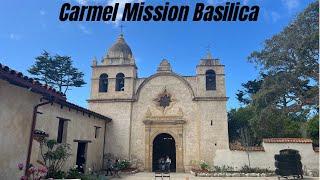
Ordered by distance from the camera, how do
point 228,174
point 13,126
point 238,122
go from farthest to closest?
1. point 238,122
2. point 228,174
3. point 13,126

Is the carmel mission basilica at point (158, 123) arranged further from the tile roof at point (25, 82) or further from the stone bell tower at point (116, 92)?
the tile roof at point (25, 82)

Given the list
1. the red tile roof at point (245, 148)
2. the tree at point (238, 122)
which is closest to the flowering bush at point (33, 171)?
the red tile roof at point (245, 148)

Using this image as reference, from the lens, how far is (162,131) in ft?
75.4

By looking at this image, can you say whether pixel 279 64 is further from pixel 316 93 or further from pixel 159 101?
pixel 159 101

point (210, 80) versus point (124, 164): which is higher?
point (210, 80)

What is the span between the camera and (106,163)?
22.5m

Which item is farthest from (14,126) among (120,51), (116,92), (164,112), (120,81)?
(120,51)

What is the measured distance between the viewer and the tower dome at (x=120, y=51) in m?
26.4

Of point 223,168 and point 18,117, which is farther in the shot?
point 223,168

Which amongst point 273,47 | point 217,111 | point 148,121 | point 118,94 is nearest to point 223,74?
point 217,111

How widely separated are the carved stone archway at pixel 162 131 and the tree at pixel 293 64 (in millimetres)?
6686

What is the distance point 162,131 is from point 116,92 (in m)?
5.64

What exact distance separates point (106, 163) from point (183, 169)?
21.0ft

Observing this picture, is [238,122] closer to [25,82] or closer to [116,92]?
[116,92]
